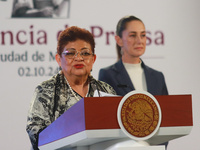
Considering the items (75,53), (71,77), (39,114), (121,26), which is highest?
(121,26)

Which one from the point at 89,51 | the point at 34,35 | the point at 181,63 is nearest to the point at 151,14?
the point at 181,63

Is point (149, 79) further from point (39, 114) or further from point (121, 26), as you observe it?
point (39, 114)

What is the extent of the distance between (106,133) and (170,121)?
22cm

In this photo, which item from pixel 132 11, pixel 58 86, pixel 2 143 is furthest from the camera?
pixel 132 11

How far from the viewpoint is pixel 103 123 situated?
126 cm

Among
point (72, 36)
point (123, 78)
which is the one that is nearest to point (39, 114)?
point (72, 36)

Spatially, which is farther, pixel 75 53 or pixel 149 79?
pixel 149 79

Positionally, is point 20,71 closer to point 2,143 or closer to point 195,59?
point 2,143

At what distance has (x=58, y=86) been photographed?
2172 millimetres

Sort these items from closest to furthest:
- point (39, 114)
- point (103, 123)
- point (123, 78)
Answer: point (103, 123) → point (39, 114) → point (123, 78)

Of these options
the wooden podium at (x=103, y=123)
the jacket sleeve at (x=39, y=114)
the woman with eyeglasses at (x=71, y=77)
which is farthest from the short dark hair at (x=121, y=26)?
the wooden podium at (x=103, y=123)

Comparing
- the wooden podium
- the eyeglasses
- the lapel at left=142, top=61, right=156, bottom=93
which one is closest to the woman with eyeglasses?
the eyeglasses

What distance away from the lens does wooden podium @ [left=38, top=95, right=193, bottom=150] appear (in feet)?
4.10

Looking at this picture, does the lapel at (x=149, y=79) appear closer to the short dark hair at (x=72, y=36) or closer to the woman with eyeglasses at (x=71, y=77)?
the woman with eyeglasses at (x=71, y=77)
